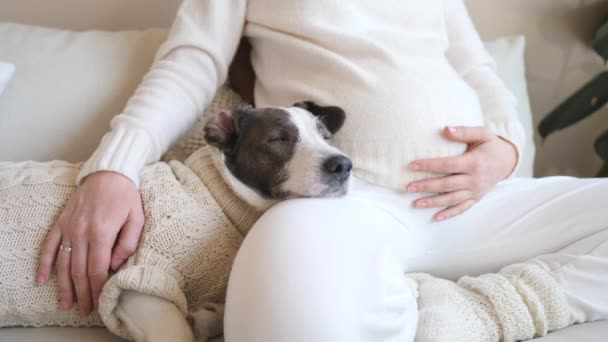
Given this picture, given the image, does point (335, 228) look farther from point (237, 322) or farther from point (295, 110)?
point (295, 110)

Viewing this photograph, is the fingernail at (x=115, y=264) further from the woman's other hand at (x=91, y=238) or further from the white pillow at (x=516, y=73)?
the white pillow at (x=516, y=73)

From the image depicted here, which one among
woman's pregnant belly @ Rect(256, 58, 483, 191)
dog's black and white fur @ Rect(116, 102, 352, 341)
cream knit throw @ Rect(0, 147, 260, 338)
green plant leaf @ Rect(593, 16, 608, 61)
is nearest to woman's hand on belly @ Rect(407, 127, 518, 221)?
woman's pregnant belly @ Rect(256, 58, 483, 191)

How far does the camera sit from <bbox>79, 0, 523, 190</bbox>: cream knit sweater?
86 centimetres

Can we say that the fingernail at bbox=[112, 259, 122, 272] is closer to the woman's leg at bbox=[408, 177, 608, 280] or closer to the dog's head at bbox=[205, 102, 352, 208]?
the dog's head at bbox=[205, 102, 352, 208]

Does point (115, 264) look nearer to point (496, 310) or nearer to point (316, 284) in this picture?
point (316, 284)

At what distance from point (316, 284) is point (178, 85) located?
0.55 meters

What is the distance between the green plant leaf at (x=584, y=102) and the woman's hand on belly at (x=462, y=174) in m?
0.67

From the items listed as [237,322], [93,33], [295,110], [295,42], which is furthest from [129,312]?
[93,33]

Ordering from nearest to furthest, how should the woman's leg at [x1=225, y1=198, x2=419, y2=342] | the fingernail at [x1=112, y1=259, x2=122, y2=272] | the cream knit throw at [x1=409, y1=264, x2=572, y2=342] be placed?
the woman's leg at [x1=225, y1=198, x2=419, y2=342] → the cream knit throw at [x1=409, y1=264, x2=572, y2=342] → the fingernail at [x1=112, y1=259, x2=122, y2=272]

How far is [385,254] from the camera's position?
2.39 feet

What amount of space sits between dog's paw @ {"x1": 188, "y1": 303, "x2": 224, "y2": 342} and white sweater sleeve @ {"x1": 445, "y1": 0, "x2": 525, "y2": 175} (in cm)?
69

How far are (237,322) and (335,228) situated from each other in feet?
0.63

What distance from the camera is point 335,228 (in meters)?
0.70

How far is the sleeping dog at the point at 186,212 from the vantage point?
30.2 inches
